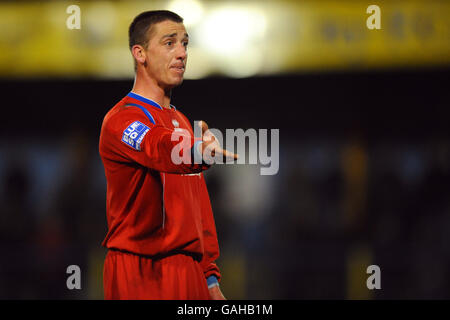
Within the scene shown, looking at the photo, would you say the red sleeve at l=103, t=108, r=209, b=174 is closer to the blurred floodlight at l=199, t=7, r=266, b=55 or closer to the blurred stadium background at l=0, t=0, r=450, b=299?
the blurred stadium background at l=0, t=0, r=450, b=299

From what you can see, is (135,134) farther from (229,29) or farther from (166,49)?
(229,29)

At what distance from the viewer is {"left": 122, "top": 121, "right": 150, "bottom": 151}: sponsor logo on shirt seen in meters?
1.81

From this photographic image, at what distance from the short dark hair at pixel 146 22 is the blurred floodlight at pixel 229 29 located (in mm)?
5037

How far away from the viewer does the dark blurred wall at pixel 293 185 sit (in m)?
6.91

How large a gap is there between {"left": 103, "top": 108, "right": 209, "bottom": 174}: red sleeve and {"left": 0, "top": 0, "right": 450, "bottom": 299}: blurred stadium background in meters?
4.32

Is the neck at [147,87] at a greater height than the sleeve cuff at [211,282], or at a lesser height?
greater

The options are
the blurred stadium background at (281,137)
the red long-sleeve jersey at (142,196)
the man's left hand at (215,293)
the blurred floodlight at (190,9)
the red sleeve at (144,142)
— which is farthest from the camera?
the blurred stadium background at (281,137)

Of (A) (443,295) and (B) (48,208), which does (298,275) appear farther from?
(B) (48,208)

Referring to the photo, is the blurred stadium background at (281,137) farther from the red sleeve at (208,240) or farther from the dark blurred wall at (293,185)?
the red sleeve at (208,240)

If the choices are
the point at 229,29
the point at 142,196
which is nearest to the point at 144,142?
the point at 142,196

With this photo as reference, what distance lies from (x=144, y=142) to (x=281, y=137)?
6837mm

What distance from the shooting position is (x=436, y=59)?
7.05 m

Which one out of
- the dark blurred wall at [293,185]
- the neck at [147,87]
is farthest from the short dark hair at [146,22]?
the dark blurred wall at [293,185]

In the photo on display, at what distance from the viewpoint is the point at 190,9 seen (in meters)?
6.56
